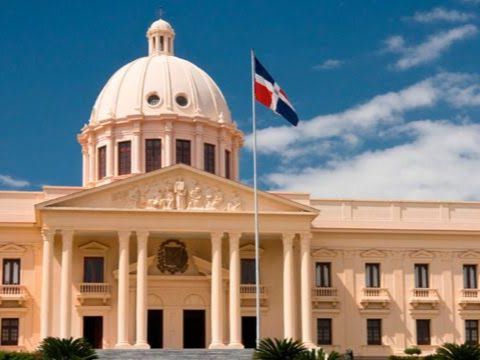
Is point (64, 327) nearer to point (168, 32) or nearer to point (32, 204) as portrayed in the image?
point (32, 204)

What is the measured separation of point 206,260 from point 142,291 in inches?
241

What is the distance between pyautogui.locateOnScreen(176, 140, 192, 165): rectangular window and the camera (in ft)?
252

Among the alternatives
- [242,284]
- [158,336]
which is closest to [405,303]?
[242,284]

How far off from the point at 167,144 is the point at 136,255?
1084cm

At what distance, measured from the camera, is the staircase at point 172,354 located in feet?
197

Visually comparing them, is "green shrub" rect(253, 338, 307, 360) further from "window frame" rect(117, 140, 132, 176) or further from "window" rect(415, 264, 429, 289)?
"window frame" rect(117, 140, 132, 176)

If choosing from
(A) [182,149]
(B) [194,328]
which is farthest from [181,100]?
(B) [194,328]

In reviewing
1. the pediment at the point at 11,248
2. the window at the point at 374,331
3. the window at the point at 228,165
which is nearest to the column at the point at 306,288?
the window at the point at 374,331

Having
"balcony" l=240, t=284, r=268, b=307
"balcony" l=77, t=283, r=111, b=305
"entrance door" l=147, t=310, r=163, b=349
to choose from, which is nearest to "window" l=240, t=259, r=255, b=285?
"balcony" l=240, t=284, r=268, b=307

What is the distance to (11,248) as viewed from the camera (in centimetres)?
6781

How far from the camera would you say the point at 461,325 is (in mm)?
72250

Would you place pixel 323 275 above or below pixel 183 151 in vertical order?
below

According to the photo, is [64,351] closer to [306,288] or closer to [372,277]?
[306,288]

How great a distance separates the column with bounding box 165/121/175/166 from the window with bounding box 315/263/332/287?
40.3 feet
